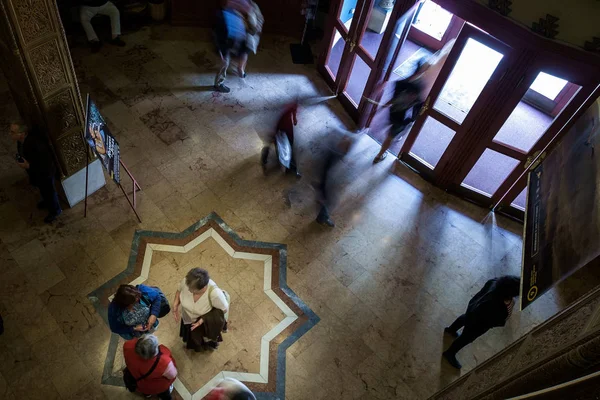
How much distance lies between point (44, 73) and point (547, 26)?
5.29 metres

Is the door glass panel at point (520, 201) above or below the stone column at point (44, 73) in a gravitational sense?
below

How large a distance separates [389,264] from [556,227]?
2.29m

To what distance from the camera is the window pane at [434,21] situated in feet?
28.7

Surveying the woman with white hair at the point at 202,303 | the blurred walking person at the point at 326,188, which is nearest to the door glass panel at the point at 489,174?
the blurred walking person at the point at 326,188

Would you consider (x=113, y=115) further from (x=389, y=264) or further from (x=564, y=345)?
(x=564, y=345)

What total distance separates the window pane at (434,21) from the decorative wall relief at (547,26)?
4193 mm

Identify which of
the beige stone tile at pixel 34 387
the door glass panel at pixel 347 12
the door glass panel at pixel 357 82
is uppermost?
the door glass panel at pixel 347 12

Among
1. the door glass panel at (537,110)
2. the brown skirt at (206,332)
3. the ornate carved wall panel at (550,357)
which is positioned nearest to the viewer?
the ornate carved wall panel at (550,357)

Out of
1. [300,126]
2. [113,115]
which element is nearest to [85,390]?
[113,115]

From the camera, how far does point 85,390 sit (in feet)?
14.8

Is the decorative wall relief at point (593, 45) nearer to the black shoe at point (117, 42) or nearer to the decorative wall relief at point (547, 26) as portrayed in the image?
the decorative wall relief at point (547, 26)

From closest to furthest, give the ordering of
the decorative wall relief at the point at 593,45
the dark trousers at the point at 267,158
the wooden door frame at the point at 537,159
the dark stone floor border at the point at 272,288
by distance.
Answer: the decorative wall relief at the point at 593,45
the dark stone floor border at the point at 272,288
the wooden door frame at the point at 537,159
the dark trousers at the point at 267,158

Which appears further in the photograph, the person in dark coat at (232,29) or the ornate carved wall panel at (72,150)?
the person in dark coat at (232,29)

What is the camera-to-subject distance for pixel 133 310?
3.96 meters
